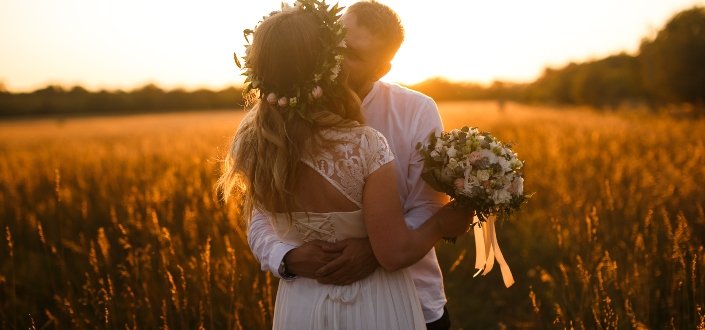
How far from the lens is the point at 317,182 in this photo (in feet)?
7.36

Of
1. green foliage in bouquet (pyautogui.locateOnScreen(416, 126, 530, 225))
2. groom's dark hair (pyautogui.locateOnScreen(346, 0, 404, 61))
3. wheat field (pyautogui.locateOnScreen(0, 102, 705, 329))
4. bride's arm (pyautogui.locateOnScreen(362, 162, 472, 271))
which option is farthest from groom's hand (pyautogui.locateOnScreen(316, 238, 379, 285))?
wheat field (pyautogui.locateOnScreen(0, 102, 705, 329))

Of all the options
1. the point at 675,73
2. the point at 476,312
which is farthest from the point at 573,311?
the point at 675,73

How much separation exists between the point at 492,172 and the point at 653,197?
465cm

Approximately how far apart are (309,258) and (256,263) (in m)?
2.56

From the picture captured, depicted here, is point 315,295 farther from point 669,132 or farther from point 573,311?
point 669,132

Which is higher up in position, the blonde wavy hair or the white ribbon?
the blonde wavy hair

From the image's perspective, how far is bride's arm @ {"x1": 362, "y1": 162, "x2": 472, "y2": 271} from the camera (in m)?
2.13

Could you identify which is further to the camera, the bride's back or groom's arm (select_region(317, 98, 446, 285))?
groom's arm (select_region(317, 98, 446, 285))

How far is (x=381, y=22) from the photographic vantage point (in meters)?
2.51

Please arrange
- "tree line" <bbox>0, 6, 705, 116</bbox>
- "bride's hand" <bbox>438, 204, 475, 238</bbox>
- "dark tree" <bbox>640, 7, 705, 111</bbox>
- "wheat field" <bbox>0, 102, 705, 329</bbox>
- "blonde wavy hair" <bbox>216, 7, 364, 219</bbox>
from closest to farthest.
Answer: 1. "blonde wavy hair" <bbox>216, 7, 364, 219</bbox>
2. "bride's hand" <bbox>438, 204, 475, 238</bbox>
3. "wheat field" <bbox>0, 102, 705, 329</bbox>
4. "dark tree" <bbox>640, 7, 705, 111</bbox>
5. "tree line" <bbox>0, 6, 705, 116</bbox>

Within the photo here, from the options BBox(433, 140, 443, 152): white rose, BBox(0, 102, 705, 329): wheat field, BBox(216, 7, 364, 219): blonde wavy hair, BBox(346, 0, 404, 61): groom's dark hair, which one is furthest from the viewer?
BBox(0, 102, 705, 329): wheat field

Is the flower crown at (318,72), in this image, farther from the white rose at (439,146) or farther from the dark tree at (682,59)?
the dark tree at (682,59)

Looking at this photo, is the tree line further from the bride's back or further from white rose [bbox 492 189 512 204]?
the bride's back

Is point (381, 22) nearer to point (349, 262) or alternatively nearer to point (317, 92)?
point (317, 92)
